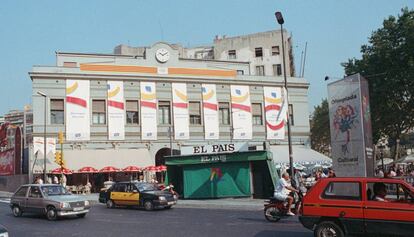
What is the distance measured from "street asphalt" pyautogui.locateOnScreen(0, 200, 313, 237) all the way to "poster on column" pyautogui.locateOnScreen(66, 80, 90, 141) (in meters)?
17.7

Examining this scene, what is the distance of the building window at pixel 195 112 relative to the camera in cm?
4312

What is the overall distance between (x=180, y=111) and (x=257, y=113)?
7577 mm

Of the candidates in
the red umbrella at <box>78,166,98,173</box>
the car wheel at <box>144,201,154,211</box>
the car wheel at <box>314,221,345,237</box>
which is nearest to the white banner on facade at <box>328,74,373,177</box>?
the car wheel at <box>314,221,345,237</box>

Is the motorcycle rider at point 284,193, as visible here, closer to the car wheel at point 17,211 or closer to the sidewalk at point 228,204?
the sidewalk at point 228,204

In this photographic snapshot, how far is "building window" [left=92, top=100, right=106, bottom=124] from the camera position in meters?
40.2

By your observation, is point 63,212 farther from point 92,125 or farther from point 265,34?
point 265,34

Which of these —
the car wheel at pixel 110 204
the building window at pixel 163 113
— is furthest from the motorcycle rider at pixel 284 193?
the building window at pixel 163 113

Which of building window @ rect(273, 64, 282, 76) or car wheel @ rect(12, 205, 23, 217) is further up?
building window @ rect(273, 64, 282, 76)

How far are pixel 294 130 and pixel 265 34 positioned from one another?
729 inches

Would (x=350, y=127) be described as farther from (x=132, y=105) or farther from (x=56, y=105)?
(x=56, y=105)

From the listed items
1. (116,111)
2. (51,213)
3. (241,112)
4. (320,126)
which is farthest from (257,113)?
(51,213)

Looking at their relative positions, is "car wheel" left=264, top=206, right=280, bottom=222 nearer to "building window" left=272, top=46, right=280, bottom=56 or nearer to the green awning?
the green awning

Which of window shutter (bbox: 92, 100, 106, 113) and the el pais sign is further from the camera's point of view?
window shutter (bbox: 92, 100, 106, 113)

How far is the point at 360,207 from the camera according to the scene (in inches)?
452
